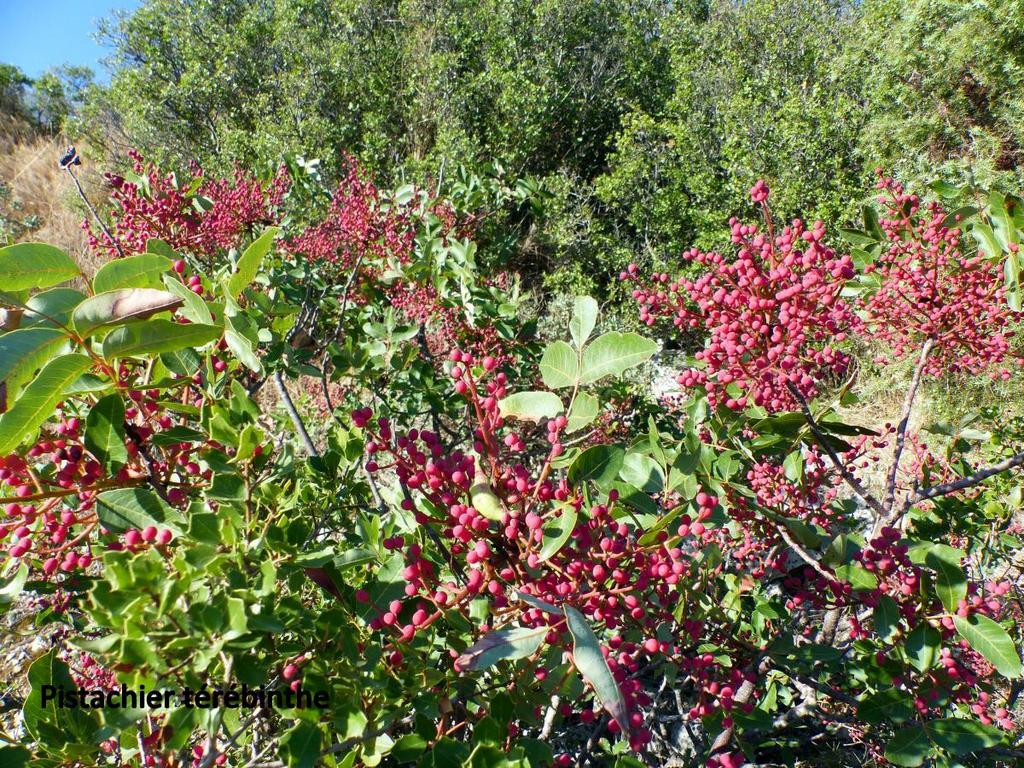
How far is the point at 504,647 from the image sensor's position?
698 millimetres

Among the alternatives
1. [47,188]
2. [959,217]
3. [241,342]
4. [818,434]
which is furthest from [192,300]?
[47,188]

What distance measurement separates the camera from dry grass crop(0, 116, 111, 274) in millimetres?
8461

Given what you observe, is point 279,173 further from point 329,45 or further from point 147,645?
point 329,45

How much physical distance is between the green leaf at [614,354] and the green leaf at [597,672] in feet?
1.13

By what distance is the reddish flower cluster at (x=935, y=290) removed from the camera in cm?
138

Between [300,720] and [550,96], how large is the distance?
28.9ft

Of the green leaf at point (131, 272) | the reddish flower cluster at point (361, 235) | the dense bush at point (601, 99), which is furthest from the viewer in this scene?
the dense bush at point (601, 99)

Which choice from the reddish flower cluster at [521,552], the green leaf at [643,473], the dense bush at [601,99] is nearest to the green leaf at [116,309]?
the reddish flower cluster at [521,552]

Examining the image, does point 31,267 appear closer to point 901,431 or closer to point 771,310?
point 771,310

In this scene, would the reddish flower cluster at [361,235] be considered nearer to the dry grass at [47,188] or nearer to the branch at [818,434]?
the branch at [818,434]

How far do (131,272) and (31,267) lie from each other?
0.11m

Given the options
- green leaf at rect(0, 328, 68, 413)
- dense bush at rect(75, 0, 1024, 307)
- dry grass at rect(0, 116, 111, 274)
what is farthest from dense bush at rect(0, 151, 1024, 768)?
dry grass at rect(0, 116, 111, 274)

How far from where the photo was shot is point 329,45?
9.40m

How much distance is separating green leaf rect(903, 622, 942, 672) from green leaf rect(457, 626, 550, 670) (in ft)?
2.23
